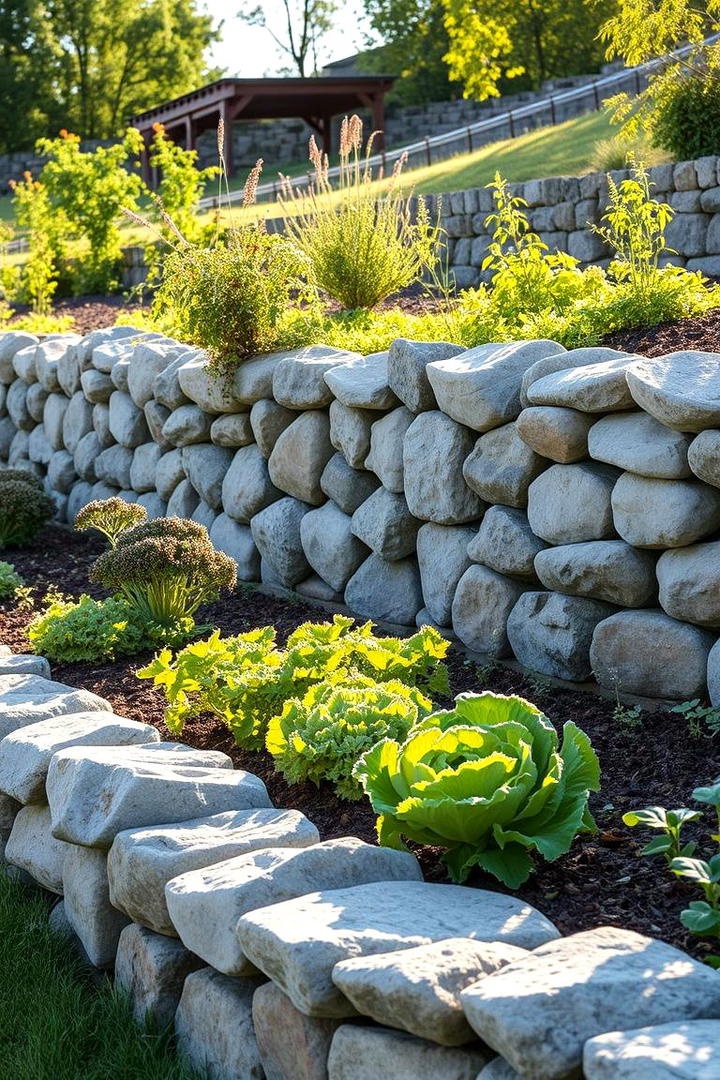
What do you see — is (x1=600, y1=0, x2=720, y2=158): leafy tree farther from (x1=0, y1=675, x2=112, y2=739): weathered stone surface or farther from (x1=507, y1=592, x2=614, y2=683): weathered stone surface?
(x1=0, y1=675, x2=112, y2=739): weathered stone surface

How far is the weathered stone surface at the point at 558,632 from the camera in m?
4.39

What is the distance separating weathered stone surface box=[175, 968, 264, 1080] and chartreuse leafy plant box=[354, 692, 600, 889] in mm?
519

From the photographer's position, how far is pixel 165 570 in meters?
5.30

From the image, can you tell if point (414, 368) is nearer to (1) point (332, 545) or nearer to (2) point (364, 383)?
(2) point (364, 383)

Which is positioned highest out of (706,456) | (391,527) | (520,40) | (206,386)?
(520,40)

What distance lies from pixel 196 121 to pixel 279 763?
24355 millimetres

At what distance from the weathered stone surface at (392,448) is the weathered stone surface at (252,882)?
2565 millimetres

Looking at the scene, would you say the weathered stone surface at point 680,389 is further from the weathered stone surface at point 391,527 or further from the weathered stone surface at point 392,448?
the weathered stone surface at point 391,527

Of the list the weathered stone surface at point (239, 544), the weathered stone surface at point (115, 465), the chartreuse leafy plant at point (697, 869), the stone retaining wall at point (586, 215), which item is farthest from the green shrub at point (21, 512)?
the chartreuse leafy plant at point (697, 869)

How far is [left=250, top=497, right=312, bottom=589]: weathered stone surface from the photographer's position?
604 centimetres

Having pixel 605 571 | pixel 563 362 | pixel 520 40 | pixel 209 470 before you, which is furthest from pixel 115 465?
pixel 520 40

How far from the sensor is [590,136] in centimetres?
1695

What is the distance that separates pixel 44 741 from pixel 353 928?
1.62 metres

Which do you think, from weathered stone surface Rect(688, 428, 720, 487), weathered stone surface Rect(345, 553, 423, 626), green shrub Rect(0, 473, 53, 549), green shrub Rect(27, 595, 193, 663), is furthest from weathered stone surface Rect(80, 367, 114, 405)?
weathered stone surface Rect(688, 428, 720, 487)
